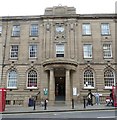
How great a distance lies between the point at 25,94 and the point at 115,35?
16004 mm

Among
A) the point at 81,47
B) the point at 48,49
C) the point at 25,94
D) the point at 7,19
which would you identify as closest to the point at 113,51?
the point at 81,47

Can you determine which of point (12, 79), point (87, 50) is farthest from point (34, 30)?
point (87, 50)

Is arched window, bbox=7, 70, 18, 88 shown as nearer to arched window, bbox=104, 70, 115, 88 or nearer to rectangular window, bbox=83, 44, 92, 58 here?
rectangular window, bbox=83, 44, 92, 58

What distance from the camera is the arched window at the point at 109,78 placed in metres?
31.0

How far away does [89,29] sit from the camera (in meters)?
33.1

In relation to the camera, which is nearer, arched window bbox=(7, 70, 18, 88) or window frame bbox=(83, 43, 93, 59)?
arched window bbox=(7, 70, 18, 88)

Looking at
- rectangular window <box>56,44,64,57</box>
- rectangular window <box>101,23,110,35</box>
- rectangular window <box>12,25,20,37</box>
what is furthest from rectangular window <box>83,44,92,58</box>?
rectangular window <box>12,25,20,37</box>

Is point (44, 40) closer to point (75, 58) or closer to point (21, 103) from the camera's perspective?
point (75, 58)

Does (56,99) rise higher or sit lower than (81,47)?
lower

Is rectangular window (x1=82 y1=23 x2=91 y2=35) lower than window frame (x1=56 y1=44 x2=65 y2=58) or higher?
higher

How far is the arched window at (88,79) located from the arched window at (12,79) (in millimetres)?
10109

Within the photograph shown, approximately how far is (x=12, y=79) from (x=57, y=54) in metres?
7.56

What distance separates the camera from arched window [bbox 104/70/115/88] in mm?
30953

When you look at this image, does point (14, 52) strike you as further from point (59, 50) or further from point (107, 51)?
point (107, 51)
